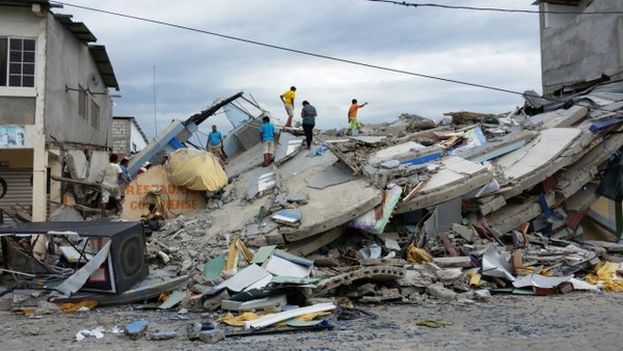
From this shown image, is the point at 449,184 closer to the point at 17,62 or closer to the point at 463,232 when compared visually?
the point at 463,232

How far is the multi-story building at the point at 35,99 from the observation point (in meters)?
13.9

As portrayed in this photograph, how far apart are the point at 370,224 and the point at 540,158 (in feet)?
15.8

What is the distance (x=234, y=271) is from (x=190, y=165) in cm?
436

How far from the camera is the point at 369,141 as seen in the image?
15016mm

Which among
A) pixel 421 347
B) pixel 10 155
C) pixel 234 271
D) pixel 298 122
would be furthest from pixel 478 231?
pixel 10 155

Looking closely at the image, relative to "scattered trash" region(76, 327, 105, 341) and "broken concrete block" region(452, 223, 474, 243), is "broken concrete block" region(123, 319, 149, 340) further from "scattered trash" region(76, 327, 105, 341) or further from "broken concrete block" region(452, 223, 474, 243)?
"broken concrete block" region(452, 223, 474, 243)

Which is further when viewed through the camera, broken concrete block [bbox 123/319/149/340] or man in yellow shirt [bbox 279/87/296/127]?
man in yellow shirt [bbox 279/87/296/127]

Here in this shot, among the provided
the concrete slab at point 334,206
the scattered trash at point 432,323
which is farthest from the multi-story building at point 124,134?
the scattered trash at point 432,323

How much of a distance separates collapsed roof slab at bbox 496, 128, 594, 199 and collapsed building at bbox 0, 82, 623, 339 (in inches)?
1.3

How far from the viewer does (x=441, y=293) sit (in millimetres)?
8914

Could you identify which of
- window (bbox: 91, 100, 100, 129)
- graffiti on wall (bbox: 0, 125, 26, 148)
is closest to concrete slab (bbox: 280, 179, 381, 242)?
graffiti on wall (bbox: 0, 125, 26, 148)

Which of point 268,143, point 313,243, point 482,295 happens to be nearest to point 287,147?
point 268,143

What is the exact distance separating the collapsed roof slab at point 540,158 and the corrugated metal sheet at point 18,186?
1225 cm

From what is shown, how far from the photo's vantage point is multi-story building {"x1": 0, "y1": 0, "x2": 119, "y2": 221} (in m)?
13.9
